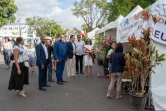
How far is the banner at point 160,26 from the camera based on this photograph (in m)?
4.84

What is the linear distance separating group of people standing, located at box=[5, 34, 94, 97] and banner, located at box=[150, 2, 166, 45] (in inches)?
137

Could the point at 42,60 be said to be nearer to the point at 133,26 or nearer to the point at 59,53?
the point at 59,53

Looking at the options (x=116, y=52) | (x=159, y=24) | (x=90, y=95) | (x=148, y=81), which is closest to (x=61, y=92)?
(x=90, y=95)

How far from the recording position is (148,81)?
5531 mm

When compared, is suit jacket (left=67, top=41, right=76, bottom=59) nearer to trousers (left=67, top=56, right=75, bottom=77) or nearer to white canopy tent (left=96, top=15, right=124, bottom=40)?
trousers (left=67, top=56, right=75, bottom=77)

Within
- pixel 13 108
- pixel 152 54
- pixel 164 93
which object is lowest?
pixel 13 108

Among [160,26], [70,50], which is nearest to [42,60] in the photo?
[70,50]

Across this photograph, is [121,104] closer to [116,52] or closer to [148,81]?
[148,81]

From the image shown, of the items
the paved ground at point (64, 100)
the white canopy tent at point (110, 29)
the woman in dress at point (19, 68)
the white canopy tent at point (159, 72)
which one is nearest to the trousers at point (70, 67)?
the paved ground at point (64, 100)

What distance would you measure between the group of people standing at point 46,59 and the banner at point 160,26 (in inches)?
137

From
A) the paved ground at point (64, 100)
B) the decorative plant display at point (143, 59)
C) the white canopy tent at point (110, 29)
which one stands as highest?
the white canopy tent at point (110, 29)

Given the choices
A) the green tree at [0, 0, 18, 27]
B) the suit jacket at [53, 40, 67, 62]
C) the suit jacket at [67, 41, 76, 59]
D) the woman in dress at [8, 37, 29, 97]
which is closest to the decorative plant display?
the woman in dress at [8, 37, 29, 97]

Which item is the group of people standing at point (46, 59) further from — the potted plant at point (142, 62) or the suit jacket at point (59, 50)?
the potted plant at point (142, 62)

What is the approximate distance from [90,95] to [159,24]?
9.48 feet
